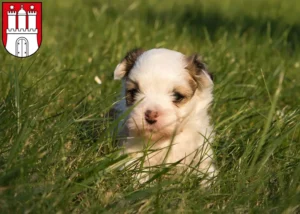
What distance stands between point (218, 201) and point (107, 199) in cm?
72

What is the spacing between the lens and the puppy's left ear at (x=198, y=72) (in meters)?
5.07

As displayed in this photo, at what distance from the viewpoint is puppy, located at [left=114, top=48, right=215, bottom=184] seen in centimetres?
459

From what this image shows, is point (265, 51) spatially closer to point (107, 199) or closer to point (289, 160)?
point (289, 160)

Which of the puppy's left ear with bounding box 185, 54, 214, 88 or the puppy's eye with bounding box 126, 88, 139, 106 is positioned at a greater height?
the puppy's left ear with bounding box 185, 54, 214, 88

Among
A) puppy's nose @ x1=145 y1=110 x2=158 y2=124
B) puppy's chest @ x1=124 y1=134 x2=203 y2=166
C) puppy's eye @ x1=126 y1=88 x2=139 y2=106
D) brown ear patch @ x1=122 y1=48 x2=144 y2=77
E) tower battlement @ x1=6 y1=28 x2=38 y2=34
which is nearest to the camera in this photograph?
puppy's nose @ x1=145 y1=110 x2=158 y2=124

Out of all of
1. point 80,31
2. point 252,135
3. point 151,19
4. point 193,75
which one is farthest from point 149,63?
point 151,19

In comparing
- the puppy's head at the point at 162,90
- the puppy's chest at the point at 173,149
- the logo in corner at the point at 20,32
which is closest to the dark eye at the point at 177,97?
the puppy's head at the point at 162,90

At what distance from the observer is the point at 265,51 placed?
809cm

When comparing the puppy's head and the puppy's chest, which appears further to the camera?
the puppy's chest

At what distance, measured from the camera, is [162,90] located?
4.74 meters

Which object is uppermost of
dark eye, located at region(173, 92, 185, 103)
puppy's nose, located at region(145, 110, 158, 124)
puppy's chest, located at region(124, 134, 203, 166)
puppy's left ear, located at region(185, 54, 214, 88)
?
puppy's left ear, located at region(185, 54, 214, 88)

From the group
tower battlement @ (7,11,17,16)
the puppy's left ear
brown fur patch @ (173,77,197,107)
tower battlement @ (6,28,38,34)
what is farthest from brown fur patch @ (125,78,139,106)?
tower battlement @ (7,11,17,16)

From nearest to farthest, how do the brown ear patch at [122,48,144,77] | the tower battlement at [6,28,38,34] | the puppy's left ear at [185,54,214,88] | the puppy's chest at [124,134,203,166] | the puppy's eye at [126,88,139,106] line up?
the puppy's chest at [124,134,203,166]
the puppy's eye at [126,88,139,106]
the puppy's left ear at [185,54,214,88]
the brown ear patch at [122,48,144,77]
the tower battlement at [6,28,38,34]

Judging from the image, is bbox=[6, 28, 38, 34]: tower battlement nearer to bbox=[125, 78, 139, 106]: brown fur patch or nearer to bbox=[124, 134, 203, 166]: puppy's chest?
bbox=[125, 78, 139, 106]: brown fur patch
